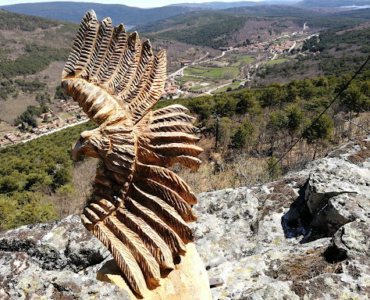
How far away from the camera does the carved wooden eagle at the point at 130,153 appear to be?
3250 mm

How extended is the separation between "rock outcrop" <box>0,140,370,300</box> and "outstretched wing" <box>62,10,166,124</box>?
2026 mm

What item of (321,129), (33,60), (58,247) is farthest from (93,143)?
(33,60)

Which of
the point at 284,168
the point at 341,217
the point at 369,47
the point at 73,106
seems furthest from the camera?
the point at 73,106

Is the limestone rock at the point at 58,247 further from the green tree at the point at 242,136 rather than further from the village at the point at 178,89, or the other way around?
the village at the point at 178,89

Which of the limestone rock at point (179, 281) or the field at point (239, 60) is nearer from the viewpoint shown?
the limestone rock at point (179, 281)

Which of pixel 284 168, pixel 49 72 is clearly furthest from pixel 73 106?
pixel 284 168

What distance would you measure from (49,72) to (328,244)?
94.9 metres

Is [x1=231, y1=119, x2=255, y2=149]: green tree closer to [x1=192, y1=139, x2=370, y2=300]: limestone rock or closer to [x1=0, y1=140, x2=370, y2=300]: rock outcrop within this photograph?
[x1=192, y1=139, x2=370, y2=300]: limestone rock

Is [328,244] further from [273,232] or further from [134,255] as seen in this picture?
[134,255]

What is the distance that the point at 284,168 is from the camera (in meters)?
14.6

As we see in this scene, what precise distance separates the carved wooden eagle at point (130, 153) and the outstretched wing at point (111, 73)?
0.04 ft

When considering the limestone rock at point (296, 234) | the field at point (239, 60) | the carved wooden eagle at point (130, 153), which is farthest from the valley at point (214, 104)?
the carved wooden eagle at point (130, 153)

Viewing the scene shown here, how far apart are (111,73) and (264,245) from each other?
4.32 metres

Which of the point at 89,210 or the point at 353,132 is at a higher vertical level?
the point at 89,210
